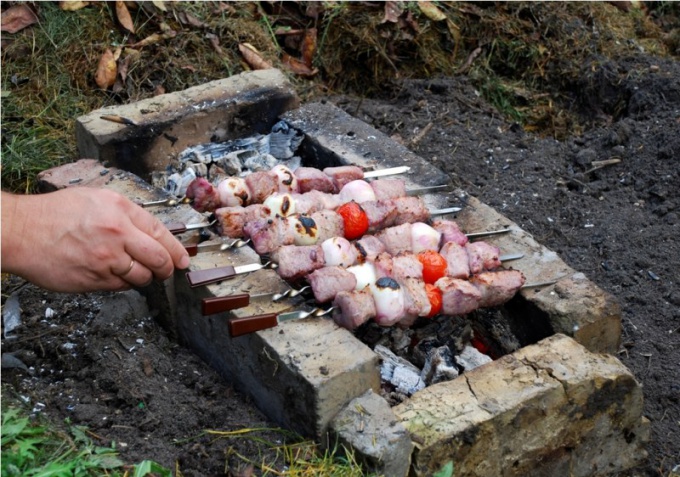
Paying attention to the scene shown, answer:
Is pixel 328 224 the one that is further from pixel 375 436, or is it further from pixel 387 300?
pixel 375 436

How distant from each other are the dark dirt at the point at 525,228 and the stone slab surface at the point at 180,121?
1.07m

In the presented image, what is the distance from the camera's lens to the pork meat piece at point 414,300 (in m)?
4.31

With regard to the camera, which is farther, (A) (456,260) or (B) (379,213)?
(B) (379,213)

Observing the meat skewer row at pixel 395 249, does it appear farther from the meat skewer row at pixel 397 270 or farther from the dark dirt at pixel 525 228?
the dark dirt at pixel 525 228

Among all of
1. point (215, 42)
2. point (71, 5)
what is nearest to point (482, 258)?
point (215, 42)

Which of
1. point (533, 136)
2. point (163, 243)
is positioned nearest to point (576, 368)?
point (163, 243)

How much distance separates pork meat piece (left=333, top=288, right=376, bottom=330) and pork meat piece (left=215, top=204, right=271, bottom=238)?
78cm

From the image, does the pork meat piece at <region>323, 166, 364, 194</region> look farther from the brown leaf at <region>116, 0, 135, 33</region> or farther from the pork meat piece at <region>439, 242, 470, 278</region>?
the brown leaf at <region>116, 0, 135, 33</region>

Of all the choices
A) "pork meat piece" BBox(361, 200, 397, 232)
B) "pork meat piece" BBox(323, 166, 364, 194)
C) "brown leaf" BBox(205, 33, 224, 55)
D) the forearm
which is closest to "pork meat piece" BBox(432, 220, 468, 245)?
"pork meat piece" BBox(361, 200, 397, 232)

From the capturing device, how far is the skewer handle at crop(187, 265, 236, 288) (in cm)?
420

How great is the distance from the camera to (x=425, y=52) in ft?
25.8

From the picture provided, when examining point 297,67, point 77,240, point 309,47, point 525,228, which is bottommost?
point 525,228

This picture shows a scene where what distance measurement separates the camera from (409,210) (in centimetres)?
491

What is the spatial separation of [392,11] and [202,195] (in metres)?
3.37
